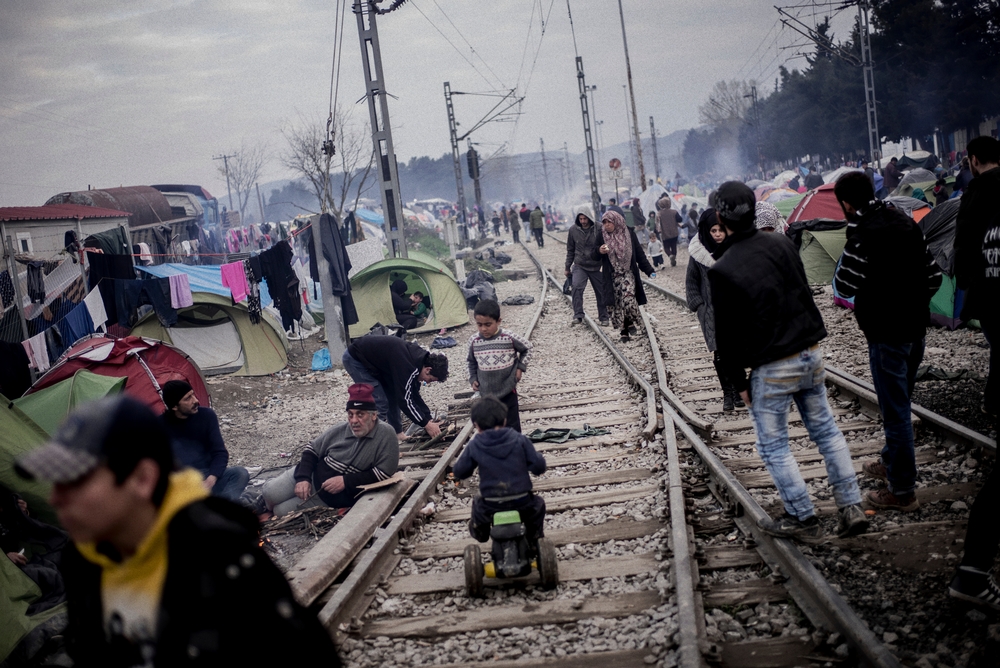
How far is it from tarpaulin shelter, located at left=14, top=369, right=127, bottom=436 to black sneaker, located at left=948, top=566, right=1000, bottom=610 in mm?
7978

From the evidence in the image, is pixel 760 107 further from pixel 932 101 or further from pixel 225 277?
pixel 225 277

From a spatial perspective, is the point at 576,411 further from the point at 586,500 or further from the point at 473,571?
the point at 473,571

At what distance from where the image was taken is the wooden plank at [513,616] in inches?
176

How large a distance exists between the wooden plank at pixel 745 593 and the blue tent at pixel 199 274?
38.6 ft

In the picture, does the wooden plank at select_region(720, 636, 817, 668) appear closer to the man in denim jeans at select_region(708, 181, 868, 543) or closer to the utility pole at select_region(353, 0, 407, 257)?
the man in denim jeans at select_region(708, 181, 868, 543)

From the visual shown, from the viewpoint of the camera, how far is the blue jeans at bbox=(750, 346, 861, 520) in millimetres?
4367

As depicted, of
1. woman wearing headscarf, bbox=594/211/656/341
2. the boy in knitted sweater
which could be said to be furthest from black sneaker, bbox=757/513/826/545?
woman wearing headscarf, bbox=594/211/656/341

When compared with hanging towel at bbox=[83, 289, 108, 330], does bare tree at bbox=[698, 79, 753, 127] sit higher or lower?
higher

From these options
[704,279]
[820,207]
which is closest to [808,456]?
[704,279]

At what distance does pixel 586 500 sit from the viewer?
635cm

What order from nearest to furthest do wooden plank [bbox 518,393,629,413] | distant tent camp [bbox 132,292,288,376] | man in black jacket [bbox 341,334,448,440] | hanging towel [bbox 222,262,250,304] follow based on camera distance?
man in black jacket [bbox 341,334,448,440], wooden plank [bbox 518,393,629,413], hanging towel [bbox 222,262,250,304], distant tent camp [bbox 132,292,288,376]

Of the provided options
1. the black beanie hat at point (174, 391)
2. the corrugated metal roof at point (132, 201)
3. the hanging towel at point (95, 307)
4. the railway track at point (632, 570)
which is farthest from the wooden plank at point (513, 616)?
the corrugated metal roof at point (132, 201)

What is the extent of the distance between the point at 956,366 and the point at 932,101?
40.5 metres

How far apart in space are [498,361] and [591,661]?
10.5ft
